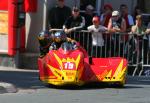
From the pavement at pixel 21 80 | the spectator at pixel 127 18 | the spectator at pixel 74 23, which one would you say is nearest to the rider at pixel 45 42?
the pavement at pixel 21 80

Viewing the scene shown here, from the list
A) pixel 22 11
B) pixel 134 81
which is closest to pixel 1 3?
pixel 22 11

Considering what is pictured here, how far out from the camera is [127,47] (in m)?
18.7

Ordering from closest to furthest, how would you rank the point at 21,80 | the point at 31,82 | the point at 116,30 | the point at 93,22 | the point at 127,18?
the point at 31,82 → the point at 21,80 → the point at 93,22 → the point at 116,30 → the point at 127,18

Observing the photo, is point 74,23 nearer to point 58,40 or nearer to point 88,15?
point 88,15

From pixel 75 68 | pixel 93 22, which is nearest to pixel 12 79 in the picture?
pixel 75 68

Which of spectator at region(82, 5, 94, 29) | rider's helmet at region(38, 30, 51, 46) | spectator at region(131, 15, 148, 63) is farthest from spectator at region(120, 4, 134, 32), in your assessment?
rider's helmet at region(38, 30, 51, 46)

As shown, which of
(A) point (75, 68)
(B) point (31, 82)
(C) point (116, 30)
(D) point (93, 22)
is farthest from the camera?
(C) point (116, 30)

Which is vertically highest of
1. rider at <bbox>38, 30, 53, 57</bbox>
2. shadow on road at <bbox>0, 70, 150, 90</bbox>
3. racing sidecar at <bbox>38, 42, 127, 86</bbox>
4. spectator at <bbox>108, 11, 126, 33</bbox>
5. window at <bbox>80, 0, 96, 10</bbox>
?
window at <bbox>80, 0, 96, 10</bbox>

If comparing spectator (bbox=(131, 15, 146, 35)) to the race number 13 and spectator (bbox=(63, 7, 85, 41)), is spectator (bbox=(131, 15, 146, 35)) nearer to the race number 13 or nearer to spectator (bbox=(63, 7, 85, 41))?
spectator (bbox=(63, 7, 85, 41))

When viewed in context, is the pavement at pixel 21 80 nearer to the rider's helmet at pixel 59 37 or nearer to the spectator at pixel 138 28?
the rider's helmet at pixel 59 37

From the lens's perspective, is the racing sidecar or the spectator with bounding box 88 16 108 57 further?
the spectator with bounding box 88 16 108 57

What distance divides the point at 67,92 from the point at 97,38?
4.43 m

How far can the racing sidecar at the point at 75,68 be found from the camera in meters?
14.7

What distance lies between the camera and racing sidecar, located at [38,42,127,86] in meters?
14.7
